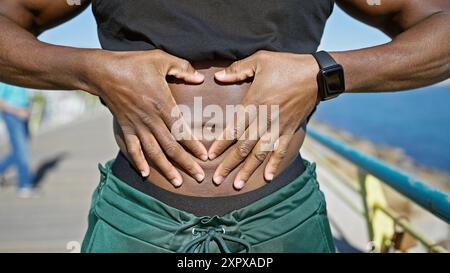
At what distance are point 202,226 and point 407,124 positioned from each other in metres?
101

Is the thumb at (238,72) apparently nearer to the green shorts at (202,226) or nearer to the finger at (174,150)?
the finger at (174,150)

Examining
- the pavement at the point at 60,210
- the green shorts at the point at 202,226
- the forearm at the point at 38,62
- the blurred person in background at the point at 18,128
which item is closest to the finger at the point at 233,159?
the green shorts at the point at 202,226

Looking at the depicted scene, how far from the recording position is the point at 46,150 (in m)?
11.1

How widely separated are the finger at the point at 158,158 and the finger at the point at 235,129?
0.12 metres

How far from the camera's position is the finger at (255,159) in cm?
123

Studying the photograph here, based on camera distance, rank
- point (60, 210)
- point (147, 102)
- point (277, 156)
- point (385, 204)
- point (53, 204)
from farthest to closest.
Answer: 1. point (53, 204)
2. point (60, 210)
3. point (385, 204)
4. point (277, 156)
5. point (147, 102)

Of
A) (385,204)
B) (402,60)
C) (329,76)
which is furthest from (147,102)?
(385,204)

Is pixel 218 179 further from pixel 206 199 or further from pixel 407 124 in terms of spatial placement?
pixel 407 124

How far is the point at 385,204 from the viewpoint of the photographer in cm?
249

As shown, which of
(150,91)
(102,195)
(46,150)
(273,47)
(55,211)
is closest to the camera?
(150,91)

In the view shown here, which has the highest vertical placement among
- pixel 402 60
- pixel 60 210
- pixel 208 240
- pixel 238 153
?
pixel 402 60
